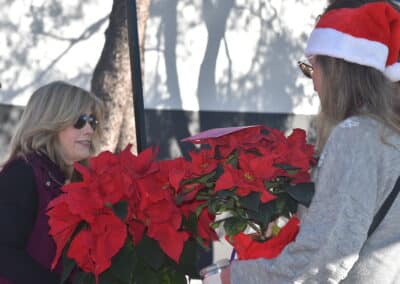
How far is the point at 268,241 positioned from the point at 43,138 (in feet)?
3.97

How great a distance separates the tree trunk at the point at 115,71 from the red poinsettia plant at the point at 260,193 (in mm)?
2691

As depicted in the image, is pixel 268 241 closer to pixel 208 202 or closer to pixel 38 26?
pixel 208 202

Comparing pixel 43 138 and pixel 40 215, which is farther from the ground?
pixel 43 138

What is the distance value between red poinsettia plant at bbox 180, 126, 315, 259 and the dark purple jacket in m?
0.77

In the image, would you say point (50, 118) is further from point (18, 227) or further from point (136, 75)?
point (136, 75)

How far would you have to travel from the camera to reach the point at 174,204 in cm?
226

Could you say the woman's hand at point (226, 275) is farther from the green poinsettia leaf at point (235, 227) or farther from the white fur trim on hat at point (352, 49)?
the white fur trim on hat at point (352, 49)

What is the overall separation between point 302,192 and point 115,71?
3000mm

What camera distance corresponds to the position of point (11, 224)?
2.63 metres

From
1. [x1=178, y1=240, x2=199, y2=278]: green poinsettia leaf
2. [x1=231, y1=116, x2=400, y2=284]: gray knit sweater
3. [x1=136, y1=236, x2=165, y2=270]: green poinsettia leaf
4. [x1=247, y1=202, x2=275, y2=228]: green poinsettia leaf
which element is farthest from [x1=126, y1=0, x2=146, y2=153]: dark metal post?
[x1=231, y1=116, x2=400, y2=284]: gray knit sweater

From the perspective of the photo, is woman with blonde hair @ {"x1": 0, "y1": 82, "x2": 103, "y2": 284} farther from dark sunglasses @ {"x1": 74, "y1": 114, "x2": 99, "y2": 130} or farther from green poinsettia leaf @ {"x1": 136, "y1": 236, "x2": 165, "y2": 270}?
green poinsettia leaf @ {"x1": 136, "y1": 236, "x2": 165, "y2": 270}

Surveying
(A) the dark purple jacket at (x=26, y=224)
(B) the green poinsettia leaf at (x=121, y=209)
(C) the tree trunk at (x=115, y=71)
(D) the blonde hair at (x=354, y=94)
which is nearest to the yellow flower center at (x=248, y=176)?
(D) the blonde hair at (x=354, y=94)

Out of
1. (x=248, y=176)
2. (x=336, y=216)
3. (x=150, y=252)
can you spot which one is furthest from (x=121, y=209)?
(x=336, y=216)

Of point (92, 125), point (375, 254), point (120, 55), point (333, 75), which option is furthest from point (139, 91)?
point (375, 254)
